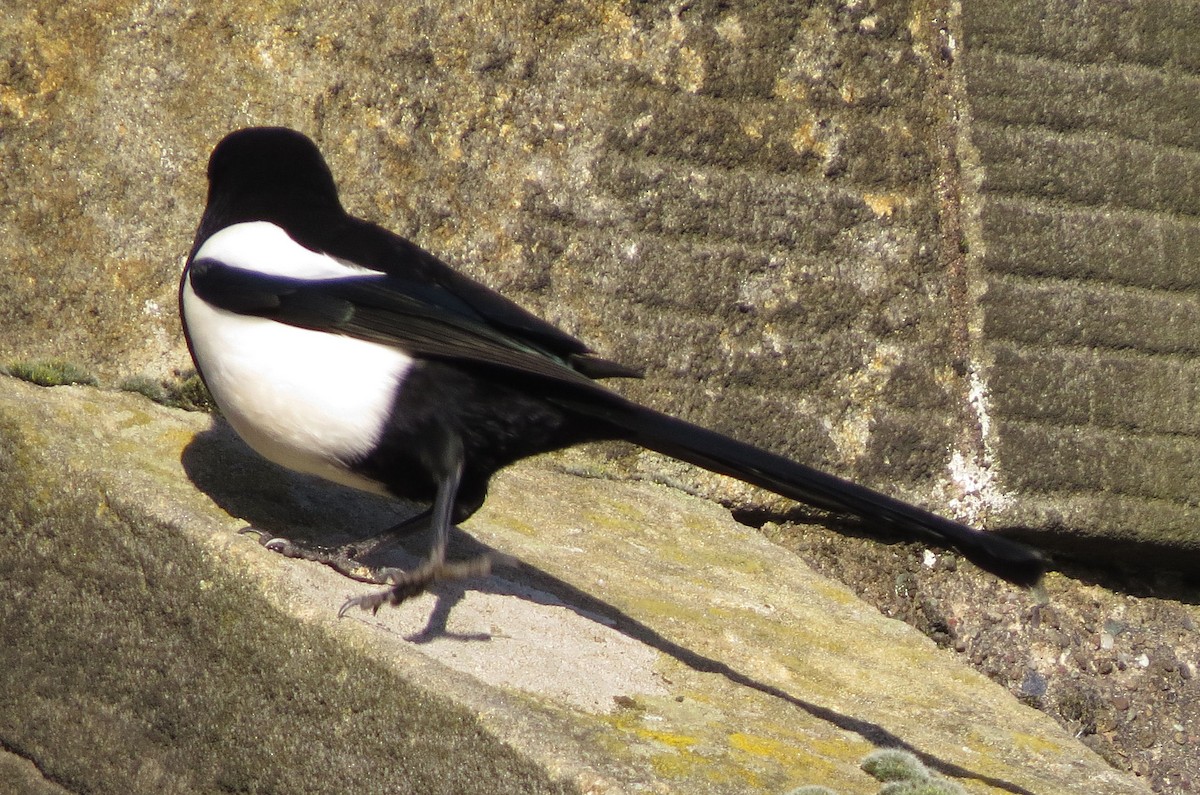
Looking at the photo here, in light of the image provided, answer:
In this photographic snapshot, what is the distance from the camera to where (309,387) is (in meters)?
2.46

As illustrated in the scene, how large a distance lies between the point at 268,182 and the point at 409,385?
0.60 m

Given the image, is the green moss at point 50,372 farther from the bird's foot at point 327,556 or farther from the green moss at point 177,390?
the bird's foot at point 327,556

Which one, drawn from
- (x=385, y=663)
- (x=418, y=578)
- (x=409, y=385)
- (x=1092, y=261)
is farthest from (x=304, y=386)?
(x=1092, y=261)

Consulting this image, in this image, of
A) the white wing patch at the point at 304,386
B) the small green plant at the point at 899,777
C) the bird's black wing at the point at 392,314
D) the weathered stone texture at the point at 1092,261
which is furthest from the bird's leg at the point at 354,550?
the weathered stone texture at the point at 1092,261

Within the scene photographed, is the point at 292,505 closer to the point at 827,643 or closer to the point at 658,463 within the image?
the point at 658,463

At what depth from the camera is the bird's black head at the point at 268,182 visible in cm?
277

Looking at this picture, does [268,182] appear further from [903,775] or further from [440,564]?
[903,775]

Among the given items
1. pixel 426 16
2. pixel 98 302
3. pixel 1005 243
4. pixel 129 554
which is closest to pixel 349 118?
pixel 426 16

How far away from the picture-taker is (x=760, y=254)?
328cm

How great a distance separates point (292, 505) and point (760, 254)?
1.24 m

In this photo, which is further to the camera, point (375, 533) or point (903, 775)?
point (375, 533)

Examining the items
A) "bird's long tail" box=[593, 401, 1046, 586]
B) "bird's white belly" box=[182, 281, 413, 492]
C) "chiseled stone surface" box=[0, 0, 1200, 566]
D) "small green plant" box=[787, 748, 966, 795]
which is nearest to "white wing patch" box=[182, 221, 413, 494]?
"bird's white belly" box=[182, 281, 413, 492]

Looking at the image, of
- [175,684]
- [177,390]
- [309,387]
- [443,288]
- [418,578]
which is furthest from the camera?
[177,390]

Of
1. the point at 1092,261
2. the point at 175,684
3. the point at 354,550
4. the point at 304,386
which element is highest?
the point at 1092,261
